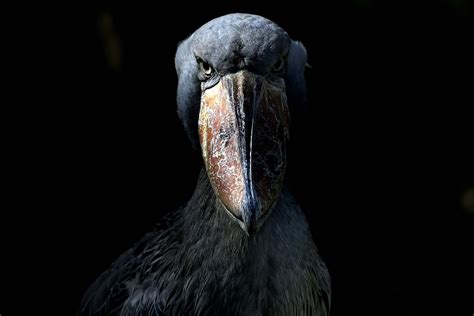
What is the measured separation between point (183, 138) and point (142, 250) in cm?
156

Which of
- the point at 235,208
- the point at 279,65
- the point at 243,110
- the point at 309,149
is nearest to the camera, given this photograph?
the point at 235,208

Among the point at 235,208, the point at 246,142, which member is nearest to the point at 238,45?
the point at 246,142

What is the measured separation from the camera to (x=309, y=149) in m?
5.04

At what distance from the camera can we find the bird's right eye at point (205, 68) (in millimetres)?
2734

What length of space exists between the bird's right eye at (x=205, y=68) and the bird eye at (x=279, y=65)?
0.20 metres

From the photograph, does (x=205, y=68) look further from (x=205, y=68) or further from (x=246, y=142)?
(x=246, y=142)

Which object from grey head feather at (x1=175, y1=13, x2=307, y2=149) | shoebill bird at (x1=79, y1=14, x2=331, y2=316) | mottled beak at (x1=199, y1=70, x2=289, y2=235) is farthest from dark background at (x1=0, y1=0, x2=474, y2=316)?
mottled beak at (x1=199, y1=70, x2=289, y2=235)

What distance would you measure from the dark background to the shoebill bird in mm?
1616

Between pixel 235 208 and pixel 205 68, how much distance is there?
0.54 metres

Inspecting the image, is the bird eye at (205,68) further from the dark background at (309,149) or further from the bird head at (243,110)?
the dark background at (309,149)

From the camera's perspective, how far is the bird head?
2.50m

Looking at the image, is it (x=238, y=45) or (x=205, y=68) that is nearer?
(x=238, y=45)

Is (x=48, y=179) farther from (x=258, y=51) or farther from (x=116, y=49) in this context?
(x=258, y=51)

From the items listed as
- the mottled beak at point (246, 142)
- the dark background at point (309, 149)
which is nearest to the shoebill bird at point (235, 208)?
the mottled beak at point (246, 142)
